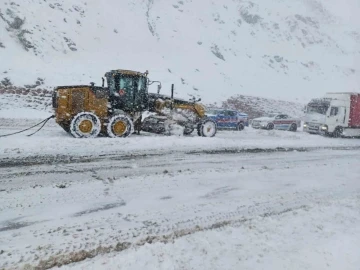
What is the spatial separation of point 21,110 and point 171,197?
1702cm

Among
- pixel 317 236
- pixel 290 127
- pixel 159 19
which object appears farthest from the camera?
pixel 159 19

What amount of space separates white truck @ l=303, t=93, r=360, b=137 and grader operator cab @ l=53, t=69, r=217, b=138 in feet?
29.9

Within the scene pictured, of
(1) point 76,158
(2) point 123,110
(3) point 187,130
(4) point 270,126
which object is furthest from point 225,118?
(1) point 76,158

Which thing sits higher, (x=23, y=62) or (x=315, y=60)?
(x=315, y=60)

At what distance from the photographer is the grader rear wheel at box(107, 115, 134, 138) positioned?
1254 cm

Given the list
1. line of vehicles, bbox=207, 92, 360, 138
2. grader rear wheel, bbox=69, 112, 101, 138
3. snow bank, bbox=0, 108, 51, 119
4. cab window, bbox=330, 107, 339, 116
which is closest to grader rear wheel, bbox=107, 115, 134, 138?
grader rear wheel, bbox=69, 112, 101, 138

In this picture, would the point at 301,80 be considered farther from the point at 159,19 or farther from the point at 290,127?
the point at 290,127

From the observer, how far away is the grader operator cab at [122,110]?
39.6ft

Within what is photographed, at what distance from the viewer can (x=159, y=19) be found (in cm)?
4069

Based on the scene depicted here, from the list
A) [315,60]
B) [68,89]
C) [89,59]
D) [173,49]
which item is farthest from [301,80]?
[68,89]

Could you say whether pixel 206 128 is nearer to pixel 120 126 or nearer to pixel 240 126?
pixel 120 126

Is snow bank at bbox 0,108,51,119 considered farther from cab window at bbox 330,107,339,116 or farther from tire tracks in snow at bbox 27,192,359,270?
cab window at bbox 330,107,339,116

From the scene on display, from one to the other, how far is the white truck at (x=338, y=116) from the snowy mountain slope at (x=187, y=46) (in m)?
12.8

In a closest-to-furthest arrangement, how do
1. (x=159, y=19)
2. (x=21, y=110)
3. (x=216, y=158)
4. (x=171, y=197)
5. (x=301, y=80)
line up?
(x=171, y=197) → (x=216, y=158) → (x=21, y=110) → (x=159, y=19) → (x=301, y=80)
